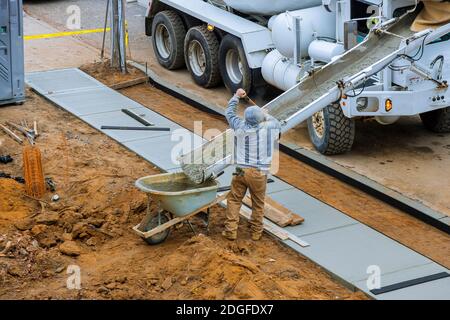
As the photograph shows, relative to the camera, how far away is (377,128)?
16000 millimetres

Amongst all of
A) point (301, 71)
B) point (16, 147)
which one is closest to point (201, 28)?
point (301, 71)

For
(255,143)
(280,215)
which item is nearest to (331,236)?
(280,215)

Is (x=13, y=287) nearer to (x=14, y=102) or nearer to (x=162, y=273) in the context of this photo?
(x=162, y=273)

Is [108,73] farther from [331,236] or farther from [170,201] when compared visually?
[331,236]

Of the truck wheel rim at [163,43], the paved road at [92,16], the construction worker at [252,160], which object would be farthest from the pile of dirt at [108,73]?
the construction worker at [252,160]

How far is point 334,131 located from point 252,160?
3.52 metres

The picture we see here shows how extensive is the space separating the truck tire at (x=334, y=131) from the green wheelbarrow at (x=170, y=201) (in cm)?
340

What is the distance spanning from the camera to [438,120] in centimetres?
1545

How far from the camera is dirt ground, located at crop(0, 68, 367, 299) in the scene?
9914mm

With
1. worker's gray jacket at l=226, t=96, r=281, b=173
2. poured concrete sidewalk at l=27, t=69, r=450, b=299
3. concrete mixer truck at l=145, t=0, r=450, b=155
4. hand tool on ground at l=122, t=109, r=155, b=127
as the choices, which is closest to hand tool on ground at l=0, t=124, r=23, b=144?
poured concrete sidewalk at l=27, t=69, r=450, b=299

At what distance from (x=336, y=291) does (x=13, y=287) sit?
347 centimetres

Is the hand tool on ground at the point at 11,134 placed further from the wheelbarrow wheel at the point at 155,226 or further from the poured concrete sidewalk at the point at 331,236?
the wheelbarrow wheel at the point at 155,226

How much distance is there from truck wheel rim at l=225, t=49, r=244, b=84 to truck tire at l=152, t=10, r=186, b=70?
184cm

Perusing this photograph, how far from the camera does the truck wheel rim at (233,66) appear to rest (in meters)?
17.4
